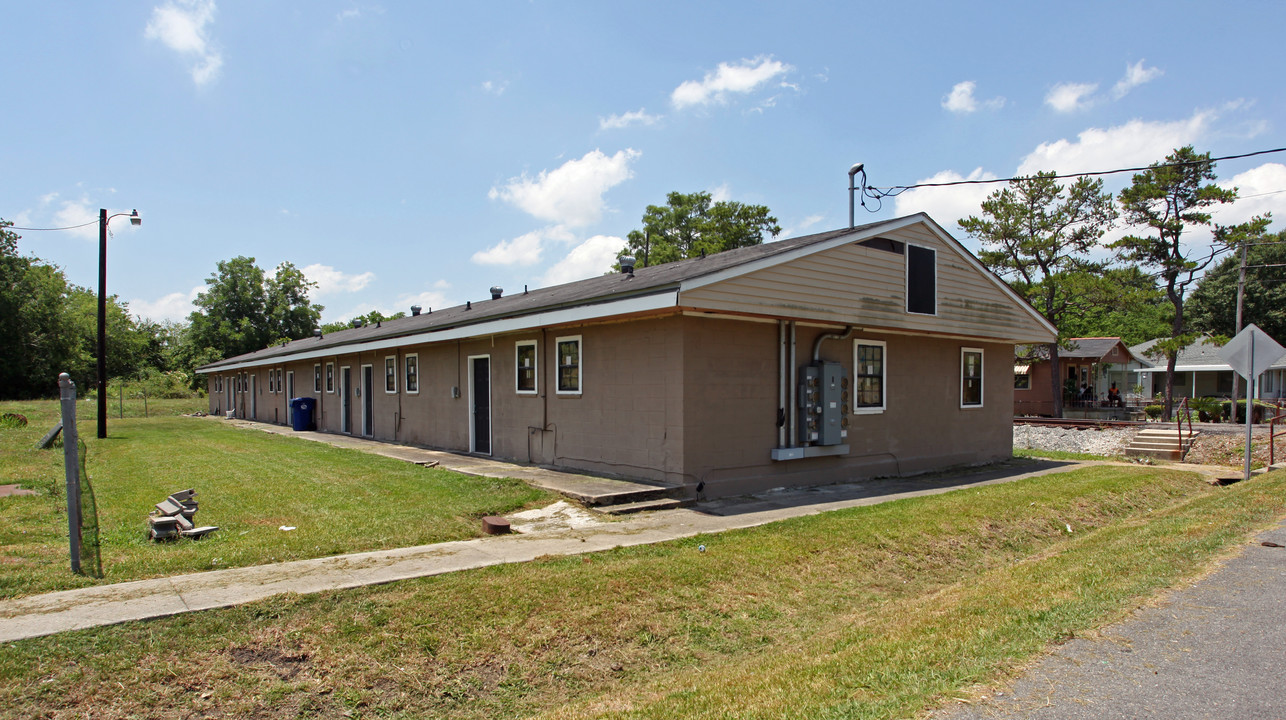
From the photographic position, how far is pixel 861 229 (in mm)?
11695

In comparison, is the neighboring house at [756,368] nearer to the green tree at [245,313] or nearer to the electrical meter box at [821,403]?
the electrical meter box at [821,403]

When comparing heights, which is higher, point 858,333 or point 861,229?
point 861,229

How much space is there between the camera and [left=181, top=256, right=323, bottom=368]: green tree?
5912cm

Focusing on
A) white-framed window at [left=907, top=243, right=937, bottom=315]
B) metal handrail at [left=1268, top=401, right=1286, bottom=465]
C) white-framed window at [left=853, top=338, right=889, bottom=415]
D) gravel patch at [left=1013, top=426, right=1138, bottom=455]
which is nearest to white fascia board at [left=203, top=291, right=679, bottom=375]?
white-framed window at [left=853, top=338, right=889, bottom=415]

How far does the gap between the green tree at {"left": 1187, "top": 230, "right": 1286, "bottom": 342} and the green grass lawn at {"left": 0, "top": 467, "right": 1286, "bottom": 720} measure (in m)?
49.3

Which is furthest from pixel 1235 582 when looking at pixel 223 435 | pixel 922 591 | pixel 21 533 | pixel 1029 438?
pixel 223 435

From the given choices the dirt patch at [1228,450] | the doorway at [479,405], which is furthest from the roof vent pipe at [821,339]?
the dirt patch at [1228,450]

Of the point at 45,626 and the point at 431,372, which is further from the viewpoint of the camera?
the point at 431,372

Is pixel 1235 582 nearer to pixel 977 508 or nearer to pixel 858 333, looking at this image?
pixel 977 508

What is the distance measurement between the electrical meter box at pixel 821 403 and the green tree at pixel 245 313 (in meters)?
58.7

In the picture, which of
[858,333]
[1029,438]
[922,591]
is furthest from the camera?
[1029,438]

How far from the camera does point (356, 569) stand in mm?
5738

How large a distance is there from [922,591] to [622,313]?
5.05m

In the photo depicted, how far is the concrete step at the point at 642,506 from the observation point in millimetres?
8750
